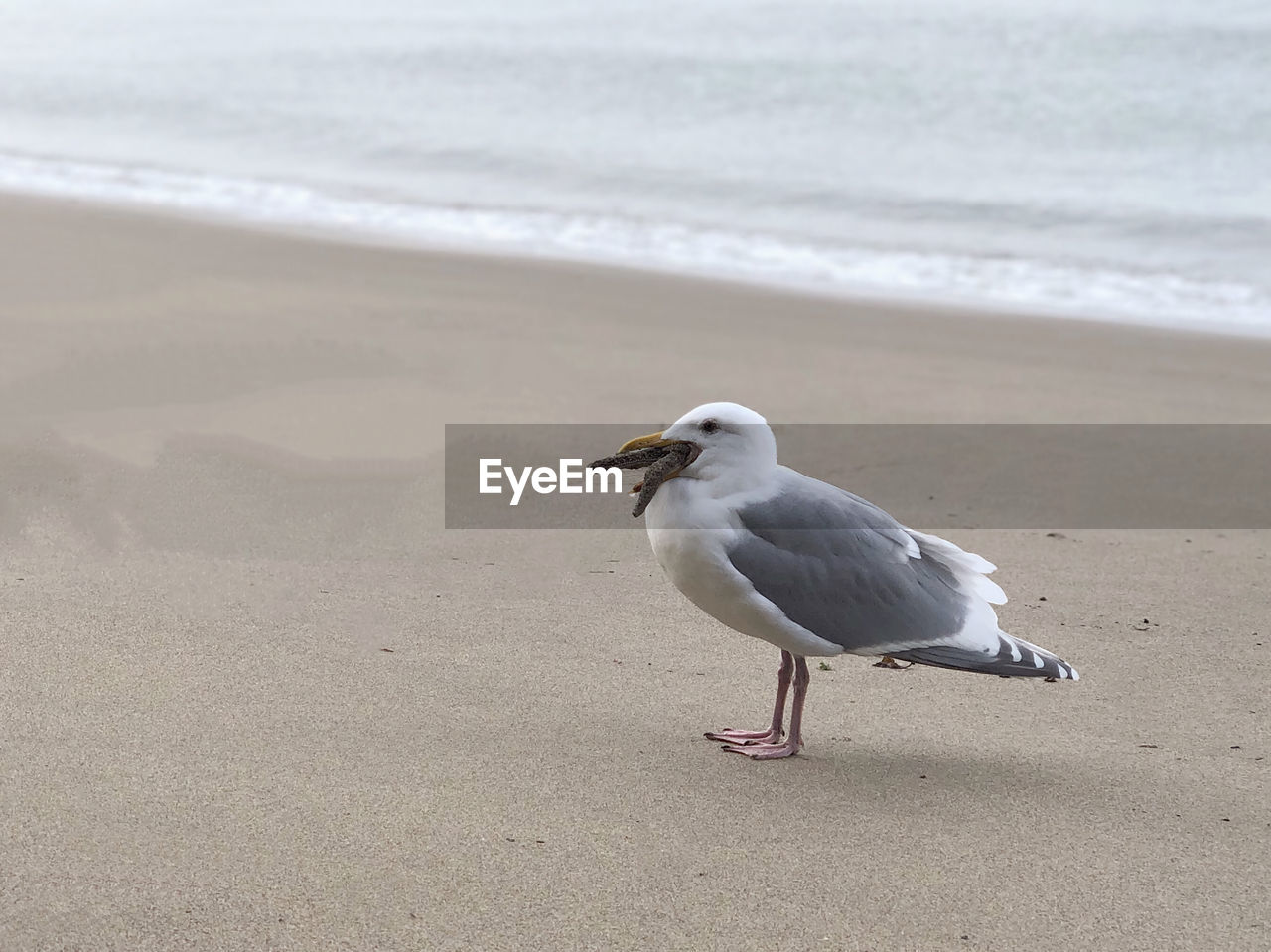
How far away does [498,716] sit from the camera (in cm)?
362

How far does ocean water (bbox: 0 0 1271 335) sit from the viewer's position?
1140 cm

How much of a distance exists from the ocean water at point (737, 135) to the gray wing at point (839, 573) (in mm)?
6649

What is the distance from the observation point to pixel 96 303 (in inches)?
315

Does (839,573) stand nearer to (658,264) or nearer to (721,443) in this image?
(721,443)

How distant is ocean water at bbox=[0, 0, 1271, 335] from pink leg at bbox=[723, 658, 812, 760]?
264 inches

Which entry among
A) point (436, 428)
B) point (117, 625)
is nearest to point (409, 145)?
point (436, 428)

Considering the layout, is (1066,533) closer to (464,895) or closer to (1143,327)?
(464,895)

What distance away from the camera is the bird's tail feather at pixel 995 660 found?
11.1ft

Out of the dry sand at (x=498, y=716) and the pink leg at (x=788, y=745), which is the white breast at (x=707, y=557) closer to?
the pink leg at (x=788, y=745)

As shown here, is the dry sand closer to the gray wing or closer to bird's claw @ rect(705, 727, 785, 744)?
bird's claw @ rect(705, 727, 785, 744)

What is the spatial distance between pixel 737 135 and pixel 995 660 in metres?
14.7
